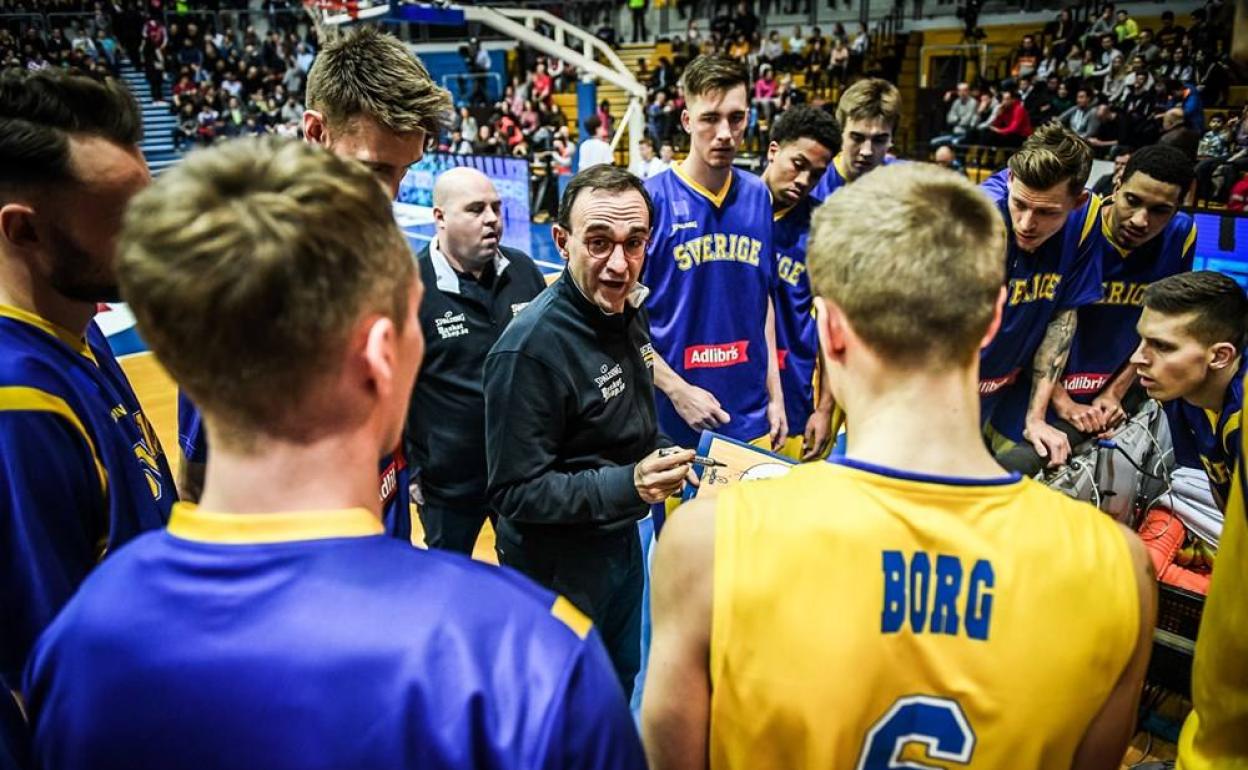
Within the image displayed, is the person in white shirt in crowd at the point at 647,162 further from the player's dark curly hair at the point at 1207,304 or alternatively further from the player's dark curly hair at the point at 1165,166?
the player's dark curly hair at the point at 1207,304

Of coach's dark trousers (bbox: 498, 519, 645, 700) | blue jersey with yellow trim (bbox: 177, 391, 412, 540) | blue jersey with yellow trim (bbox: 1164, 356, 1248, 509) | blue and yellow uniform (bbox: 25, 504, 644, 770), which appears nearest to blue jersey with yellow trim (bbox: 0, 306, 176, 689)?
blue jersey with yellow trim (bbox: 177, 391, 412, 540)

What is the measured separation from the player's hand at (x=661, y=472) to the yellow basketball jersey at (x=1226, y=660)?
1.18 m

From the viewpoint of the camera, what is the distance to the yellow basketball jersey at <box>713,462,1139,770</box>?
119 cm

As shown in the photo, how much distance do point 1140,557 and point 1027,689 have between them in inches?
10.3

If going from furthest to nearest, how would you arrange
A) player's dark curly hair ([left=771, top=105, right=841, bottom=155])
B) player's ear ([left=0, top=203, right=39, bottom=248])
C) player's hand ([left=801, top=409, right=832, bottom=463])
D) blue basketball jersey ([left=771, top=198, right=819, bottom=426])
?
A: player's hand ([left=801, top=409, right=832, bottom=463]), blue basketball jersey ([left=771, top=198, right=819, bottom=426]), player's dark curly hair ([left=771, top=105, right=841, bottom=155]), player's ear ([left=0, top=203, right=39, bottom=248])

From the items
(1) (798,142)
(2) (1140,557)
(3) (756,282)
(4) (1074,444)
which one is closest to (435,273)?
(3) (756,282)

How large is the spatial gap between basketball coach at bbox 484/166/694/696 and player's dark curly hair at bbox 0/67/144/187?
3.58ft

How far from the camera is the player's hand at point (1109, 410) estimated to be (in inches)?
154

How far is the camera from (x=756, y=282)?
3758mm

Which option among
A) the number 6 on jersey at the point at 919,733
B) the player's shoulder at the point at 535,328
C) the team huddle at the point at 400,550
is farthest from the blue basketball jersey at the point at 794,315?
the number 6 on jersey at the point at 919,733

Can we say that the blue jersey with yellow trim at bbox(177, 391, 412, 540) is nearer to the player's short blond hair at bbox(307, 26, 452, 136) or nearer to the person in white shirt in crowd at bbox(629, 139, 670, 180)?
the player's short blond hair at bbox(307, 26, 452, 136)

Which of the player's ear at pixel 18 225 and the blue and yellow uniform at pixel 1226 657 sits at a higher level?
the player's ear at pixel 18 225

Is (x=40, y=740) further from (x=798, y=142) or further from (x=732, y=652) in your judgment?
(x=798, y=142)

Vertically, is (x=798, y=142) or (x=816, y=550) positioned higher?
(x=798, y=142)
